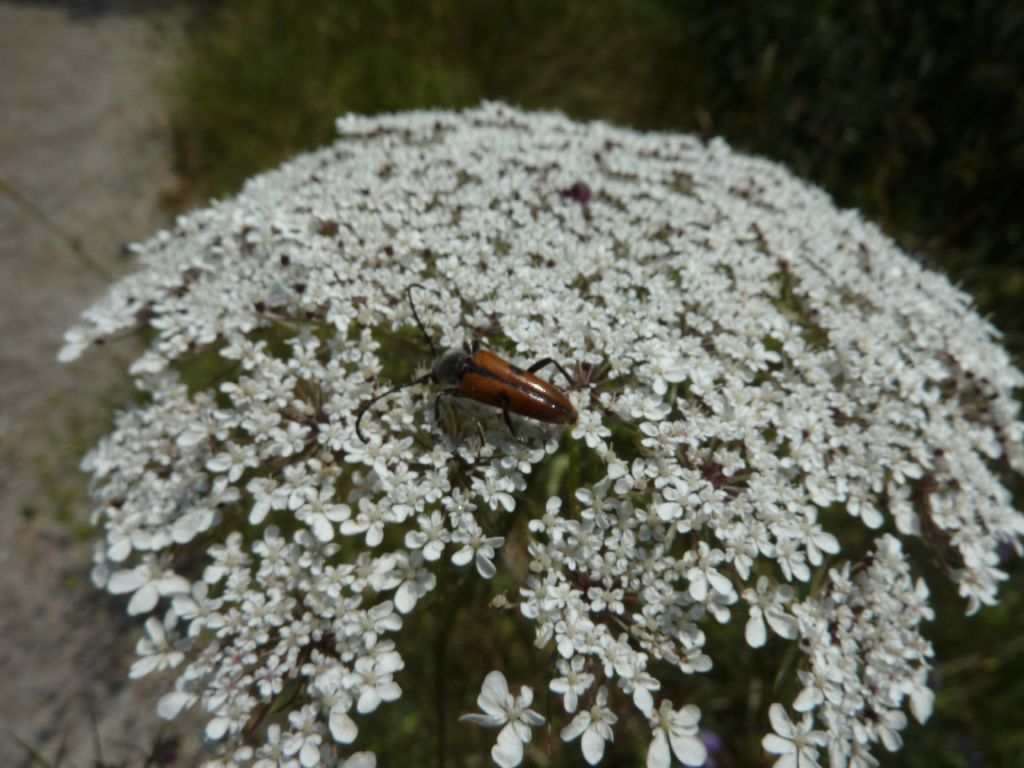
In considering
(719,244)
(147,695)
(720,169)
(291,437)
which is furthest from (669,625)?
(147,695)

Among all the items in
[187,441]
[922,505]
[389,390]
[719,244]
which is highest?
[719,244]

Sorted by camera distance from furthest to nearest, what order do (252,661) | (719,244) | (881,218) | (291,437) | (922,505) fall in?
(881,218), (719,244), (922,505), (291,437), (252,661)

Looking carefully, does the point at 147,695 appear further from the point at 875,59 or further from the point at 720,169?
the point at 875,59

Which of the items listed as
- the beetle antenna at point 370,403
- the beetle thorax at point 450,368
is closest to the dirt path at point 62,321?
the beetle antenna at point 370,403

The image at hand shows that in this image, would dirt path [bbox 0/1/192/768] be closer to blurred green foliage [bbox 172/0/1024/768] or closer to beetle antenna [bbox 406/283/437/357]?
blurred green foliage [bbox 172/0/1024/768]

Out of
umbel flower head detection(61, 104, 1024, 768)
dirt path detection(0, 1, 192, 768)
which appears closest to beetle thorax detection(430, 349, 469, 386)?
umbel flower head detection(61, 104, 1024, 768)

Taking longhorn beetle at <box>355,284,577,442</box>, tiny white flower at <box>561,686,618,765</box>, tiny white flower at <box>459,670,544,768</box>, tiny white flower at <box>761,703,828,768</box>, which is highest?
longhorn beetle at <box>355,284,577,442</box>

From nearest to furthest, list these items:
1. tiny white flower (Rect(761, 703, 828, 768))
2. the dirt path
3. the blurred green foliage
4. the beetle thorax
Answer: tiny white flower (Rect(761, 703, 828, 768)) < the beetle thorax < the blurred green foliage < the dirt path
